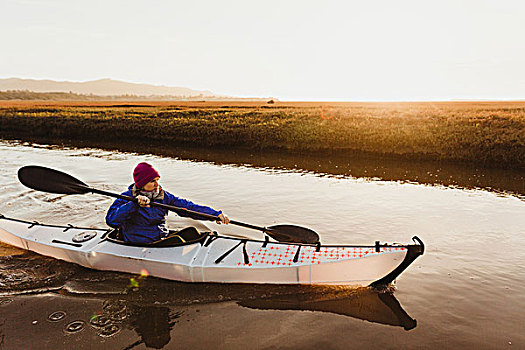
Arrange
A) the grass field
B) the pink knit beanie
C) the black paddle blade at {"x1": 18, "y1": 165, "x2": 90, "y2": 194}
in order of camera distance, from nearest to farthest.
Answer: the pink knit beanie < the black paddle blade at {"x1": 18, "y1": 165, "x2": 90, "y2": 194} < the grass field

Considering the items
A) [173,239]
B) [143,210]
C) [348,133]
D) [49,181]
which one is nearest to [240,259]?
[173,239]

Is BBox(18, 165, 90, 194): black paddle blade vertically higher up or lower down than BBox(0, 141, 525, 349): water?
higher up

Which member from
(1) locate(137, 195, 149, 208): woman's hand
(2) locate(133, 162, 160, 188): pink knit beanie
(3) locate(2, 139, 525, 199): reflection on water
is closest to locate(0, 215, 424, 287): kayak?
(1) locate(137, 195, 149, 208): woman's hand

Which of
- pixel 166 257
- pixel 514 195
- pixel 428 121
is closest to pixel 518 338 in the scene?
pixel 166 257

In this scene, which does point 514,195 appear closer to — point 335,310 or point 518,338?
point 518,338

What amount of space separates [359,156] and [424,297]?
13.4 metres

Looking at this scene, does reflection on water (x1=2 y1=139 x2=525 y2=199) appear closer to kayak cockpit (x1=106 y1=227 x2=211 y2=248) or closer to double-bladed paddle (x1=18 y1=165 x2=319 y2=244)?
double-bladed paddle (x1=18 y1=165 x2=319 y2=244)

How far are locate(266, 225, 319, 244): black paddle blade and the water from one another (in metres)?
0.86

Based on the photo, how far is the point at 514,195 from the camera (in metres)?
11.5

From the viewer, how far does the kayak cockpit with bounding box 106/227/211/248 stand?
5.80 m

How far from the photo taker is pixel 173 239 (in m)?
5.84

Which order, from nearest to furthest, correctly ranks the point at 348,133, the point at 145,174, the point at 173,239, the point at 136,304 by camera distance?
1. the point at 136,304
2. the point at 145,174
3. the point at 173,239
4. the point at 348,133

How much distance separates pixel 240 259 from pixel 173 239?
1061 millimetres

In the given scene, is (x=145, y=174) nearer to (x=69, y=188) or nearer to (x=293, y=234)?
(x=69, y=188)
